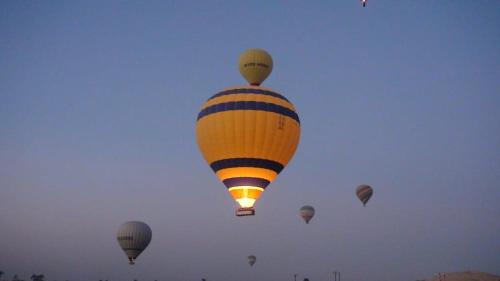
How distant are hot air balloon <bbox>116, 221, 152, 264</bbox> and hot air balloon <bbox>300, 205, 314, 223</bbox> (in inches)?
749

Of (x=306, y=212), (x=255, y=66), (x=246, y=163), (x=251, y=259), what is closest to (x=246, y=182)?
(x=246, y=163)

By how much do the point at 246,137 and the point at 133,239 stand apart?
26624mm

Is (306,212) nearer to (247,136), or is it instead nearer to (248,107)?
(247,136)

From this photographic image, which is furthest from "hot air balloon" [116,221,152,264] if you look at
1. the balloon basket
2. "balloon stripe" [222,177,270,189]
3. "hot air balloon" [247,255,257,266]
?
"hot air balloon" [247,255,257,266]

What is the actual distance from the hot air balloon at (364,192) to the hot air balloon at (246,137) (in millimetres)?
26402

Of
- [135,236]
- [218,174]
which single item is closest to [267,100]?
[218,174]

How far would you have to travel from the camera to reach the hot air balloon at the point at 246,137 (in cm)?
3098

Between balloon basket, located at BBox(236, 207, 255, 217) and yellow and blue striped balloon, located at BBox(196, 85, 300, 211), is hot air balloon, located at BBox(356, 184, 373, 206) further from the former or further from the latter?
balloon basket, located at BBox(236, 207, 255, 217)

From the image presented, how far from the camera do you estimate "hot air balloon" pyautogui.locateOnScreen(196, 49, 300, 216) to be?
30984 mm

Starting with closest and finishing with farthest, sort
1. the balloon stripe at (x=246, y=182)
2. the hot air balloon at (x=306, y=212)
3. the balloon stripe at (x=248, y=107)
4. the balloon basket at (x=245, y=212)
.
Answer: the balloon basket at (x=245, y=212), the balloon stripe at (x=246, y=182), the balloon stripe at (x=248, y=107), the hot air balloon at (x=306, y=212)

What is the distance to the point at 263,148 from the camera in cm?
3128

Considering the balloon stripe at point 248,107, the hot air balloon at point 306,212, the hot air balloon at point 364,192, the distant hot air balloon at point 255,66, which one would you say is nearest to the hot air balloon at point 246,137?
the balloon stripe at point 248,107

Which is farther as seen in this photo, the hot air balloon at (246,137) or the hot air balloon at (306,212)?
the hot air balloon at (306,212)

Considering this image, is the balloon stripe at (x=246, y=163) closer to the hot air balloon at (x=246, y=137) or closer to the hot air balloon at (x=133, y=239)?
the hot air balloon at (x=246, y=137)
